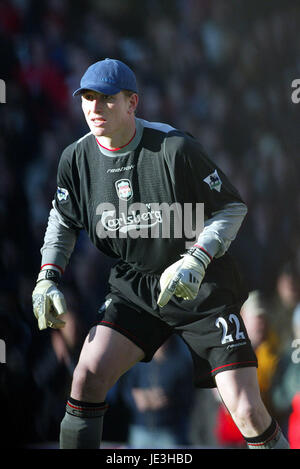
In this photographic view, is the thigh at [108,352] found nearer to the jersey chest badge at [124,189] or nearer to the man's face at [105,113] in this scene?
the jersey chest badge at [124,189]

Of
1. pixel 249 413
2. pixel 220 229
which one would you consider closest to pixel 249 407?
pixel 249 413

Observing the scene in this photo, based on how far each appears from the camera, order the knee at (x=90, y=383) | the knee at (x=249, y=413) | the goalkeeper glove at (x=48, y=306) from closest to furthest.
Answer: the knee at (x=249, y=413), the knee at (x=90, y=383), the goalkeeper glove at (x=48, y=306)

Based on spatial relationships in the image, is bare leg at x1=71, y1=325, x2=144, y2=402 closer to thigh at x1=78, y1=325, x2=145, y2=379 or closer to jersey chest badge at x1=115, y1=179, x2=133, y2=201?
thigh at x1=78, y1=325, x2=145, y2=379

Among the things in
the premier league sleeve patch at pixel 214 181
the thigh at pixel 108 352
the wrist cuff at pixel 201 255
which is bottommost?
the thigh at pixel 108 352

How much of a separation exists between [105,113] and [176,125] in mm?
2252

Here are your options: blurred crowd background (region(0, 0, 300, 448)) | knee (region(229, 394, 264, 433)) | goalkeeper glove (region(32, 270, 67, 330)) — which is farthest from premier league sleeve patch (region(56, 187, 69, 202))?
blurred crowd background (region(0, 0, 300, 448))

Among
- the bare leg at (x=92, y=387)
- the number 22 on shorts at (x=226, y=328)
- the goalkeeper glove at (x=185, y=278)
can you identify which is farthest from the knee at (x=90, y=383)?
the number 22 on shorts at (x=226, y=328)

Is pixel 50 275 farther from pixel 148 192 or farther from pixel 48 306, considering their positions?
pixel 148 192

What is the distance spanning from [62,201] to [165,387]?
170 centimetres

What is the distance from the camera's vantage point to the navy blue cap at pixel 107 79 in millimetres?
2703

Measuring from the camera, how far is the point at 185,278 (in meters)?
2.56

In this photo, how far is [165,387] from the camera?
416cm

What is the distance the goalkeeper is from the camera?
2.63 m
